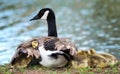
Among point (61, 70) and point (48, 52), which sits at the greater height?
point (48, 52)

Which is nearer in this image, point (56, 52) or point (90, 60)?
point (56, 52)

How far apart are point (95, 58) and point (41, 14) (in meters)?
1.82

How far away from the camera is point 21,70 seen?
30.3 feet

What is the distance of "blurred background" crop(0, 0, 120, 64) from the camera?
52.9 ft

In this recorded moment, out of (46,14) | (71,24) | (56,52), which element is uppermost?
(46,14)

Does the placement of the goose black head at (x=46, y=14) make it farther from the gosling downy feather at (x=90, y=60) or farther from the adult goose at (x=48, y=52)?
the gosling downy feather at (x=90, y=60)

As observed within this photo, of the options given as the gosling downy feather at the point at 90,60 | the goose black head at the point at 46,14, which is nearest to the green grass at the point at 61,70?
the gosling downy feather at the point at 90,60

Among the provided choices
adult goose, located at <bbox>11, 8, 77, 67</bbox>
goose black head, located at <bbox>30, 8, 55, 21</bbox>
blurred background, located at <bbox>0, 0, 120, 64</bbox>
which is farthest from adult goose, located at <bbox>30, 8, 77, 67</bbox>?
blurred background, located at <bbox>0, 0, 120, 64</bbox>

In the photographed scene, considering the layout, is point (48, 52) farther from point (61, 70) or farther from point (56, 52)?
point (61, 70)

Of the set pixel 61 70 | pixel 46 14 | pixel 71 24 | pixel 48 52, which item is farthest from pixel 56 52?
pixel 71 24

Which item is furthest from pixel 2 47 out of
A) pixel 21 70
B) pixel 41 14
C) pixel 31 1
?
pixel 31 1

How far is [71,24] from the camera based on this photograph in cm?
2078

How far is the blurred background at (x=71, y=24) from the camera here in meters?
16.1

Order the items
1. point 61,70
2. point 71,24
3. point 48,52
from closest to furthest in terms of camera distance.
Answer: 1. point 48,52
2. point 61,70
3. point 71,24
